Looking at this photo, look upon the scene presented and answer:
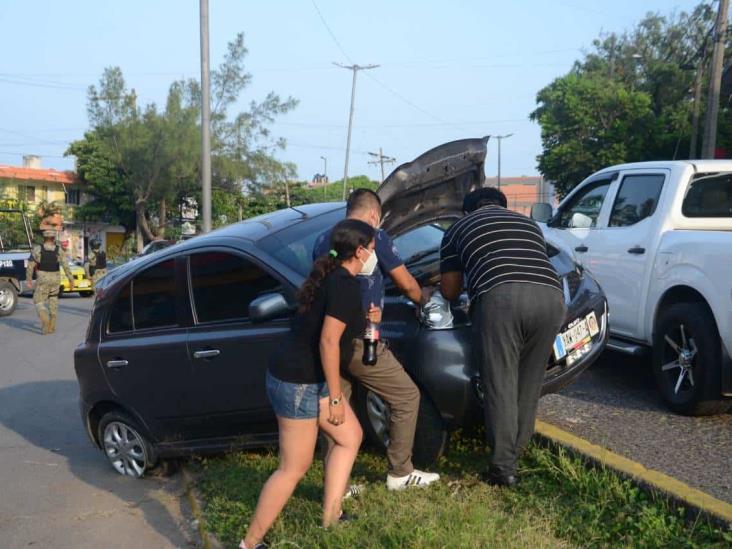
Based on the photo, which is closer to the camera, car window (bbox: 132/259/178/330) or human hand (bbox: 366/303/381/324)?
human hand (bbox: 366/303/381/324)

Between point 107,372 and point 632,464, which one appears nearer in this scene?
point 632,464

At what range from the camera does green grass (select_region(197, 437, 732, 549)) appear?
3572 millimetres

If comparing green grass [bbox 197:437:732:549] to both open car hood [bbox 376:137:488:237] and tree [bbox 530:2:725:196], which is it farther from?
tree [bbox 530:2:725:196]

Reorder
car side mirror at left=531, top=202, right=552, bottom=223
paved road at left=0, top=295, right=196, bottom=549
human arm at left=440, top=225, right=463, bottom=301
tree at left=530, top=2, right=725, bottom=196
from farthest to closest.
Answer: tree at left=530, top=2, right=725, bottom=196 → car side mirror at left=531, top=202, right=552, bottom=223 → paved road at left=0, top=295, right=196, bottom=549 → human arm at left=440, top=225, right=463, bottom=301

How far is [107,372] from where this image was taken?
582 cm

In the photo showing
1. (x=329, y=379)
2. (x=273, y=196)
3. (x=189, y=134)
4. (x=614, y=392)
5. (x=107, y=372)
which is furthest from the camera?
(x=273, y=196)

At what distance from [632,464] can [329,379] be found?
176 centimetres

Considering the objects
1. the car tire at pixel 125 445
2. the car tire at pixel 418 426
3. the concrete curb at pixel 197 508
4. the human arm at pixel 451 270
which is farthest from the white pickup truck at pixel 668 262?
the car tire at pixel 125 445

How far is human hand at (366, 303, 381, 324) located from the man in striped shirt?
21.3 inches

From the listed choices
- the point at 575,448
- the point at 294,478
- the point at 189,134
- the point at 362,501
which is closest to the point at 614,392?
the point at 575,448

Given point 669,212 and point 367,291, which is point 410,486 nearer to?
point 367,291

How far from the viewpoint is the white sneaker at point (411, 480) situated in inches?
170

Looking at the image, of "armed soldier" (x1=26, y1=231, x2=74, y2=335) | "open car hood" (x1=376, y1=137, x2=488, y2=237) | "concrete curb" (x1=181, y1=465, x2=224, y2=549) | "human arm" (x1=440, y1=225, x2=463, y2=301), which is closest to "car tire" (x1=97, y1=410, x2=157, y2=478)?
"concrete curb" (x1=181, y1=465, x2=224, y2=549)

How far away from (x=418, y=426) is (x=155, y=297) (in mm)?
2294
